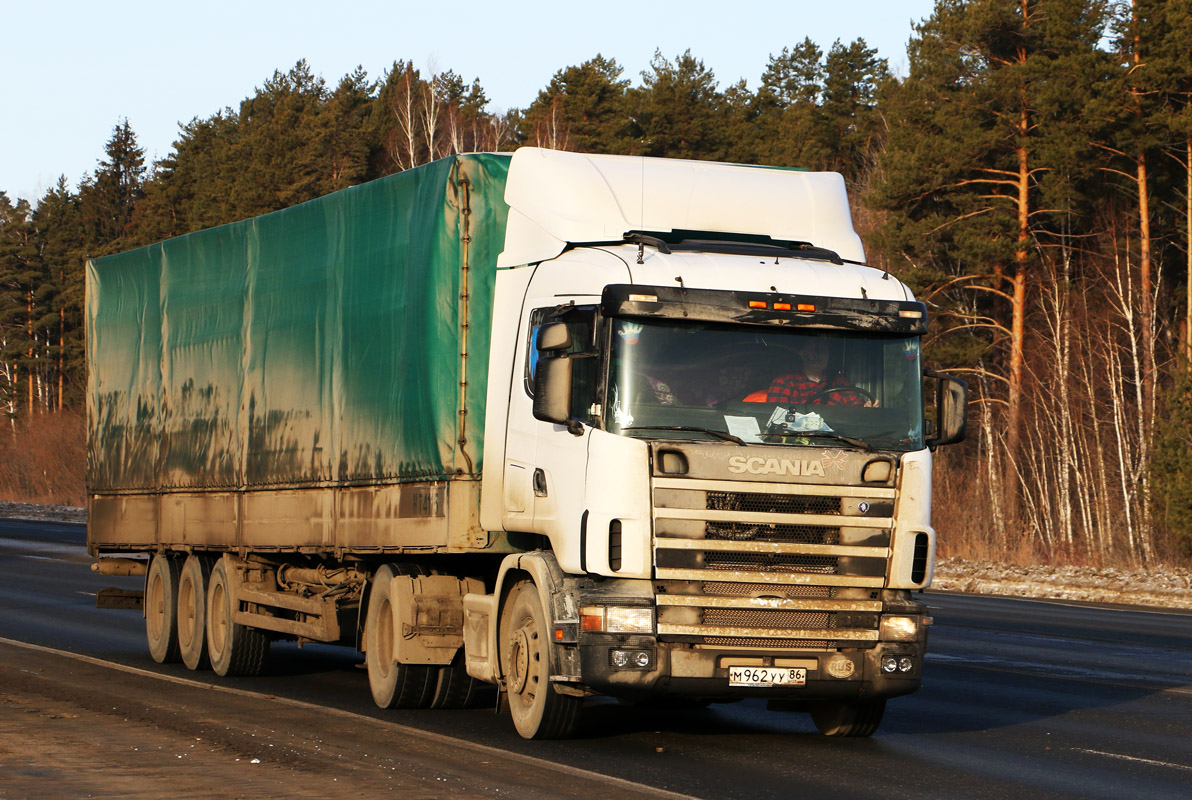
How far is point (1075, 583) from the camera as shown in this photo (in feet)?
95.8

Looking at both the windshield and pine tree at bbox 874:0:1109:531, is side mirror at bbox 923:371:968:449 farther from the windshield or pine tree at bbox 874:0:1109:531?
pine tree at bbox 874:0:1109:531

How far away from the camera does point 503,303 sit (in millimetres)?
11539

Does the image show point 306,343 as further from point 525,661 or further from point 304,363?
point 525,661

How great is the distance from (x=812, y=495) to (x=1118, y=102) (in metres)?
34.8

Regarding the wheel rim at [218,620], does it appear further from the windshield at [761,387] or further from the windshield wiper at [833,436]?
the windshield wiper at [833,436]

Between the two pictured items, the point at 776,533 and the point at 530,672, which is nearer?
the point at 776,533

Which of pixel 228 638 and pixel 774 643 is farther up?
pixel 774 643

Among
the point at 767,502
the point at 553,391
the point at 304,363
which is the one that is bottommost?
the point at 767,502

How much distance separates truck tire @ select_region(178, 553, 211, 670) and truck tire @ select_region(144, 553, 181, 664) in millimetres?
86

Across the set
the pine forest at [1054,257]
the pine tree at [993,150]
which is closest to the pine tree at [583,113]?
the pine forest at [1054,257]

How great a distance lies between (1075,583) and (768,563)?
20.6m

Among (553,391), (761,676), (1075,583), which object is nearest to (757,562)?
(761,676)

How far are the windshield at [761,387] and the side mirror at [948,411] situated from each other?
0.83ft

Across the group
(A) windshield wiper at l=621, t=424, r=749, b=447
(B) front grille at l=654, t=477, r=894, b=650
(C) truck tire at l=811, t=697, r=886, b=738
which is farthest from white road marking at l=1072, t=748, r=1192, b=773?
(A) windshield wiper at l=621, t=424, r=749, b=447
